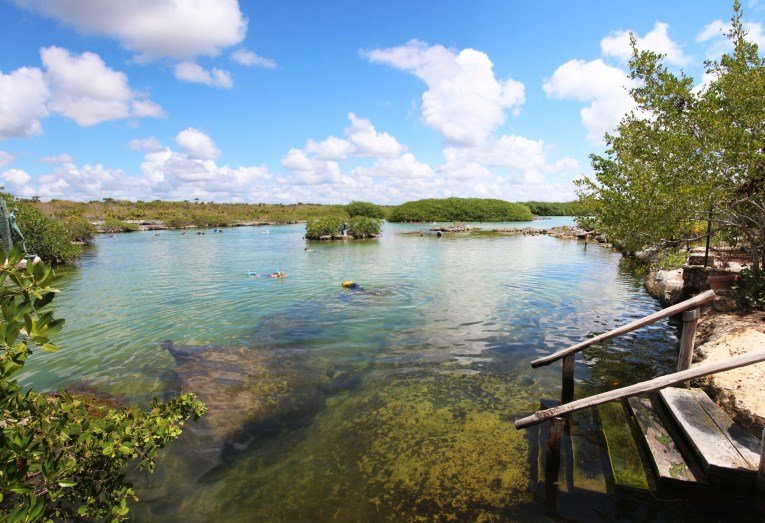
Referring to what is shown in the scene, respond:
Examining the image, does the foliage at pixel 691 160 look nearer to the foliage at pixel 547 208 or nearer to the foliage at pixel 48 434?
the foliage at pixel 48 434

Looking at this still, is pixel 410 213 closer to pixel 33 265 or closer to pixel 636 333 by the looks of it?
pixel 636 333

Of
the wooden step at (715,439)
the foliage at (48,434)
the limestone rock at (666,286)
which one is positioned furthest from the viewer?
the limestone rock at (666,286)

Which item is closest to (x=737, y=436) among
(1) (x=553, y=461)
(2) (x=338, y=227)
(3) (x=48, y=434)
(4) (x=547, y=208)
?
(1) (x=553, y=461)

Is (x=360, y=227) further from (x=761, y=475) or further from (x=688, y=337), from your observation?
(x=761, y=475)

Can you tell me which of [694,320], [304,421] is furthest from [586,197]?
[304,421]

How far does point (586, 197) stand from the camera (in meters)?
14.3

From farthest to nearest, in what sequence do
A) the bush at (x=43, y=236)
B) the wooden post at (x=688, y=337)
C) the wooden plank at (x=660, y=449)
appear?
the bush at (x=43, y=236), the wooden post at (x=688, y=337), the wooden plank at (x=660, y=449)

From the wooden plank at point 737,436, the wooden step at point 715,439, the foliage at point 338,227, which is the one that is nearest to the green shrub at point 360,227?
the foliage at point 338,227

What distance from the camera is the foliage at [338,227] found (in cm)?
5591

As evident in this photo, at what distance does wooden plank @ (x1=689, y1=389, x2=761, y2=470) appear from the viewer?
5.64 meters

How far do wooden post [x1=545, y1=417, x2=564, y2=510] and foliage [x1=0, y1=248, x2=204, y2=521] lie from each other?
528 centimetres

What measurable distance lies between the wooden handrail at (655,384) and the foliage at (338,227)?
168ft

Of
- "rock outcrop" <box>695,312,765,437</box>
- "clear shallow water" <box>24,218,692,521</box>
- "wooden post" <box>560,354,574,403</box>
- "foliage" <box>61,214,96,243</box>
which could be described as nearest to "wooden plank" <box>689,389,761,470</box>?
"rock outcrop" <box>695,312,765,437</box>

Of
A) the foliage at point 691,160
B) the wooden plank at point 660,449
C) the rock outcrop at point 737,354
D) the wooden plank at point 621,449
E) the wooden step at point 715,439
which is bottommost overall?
the wooden plank at point 621,449
